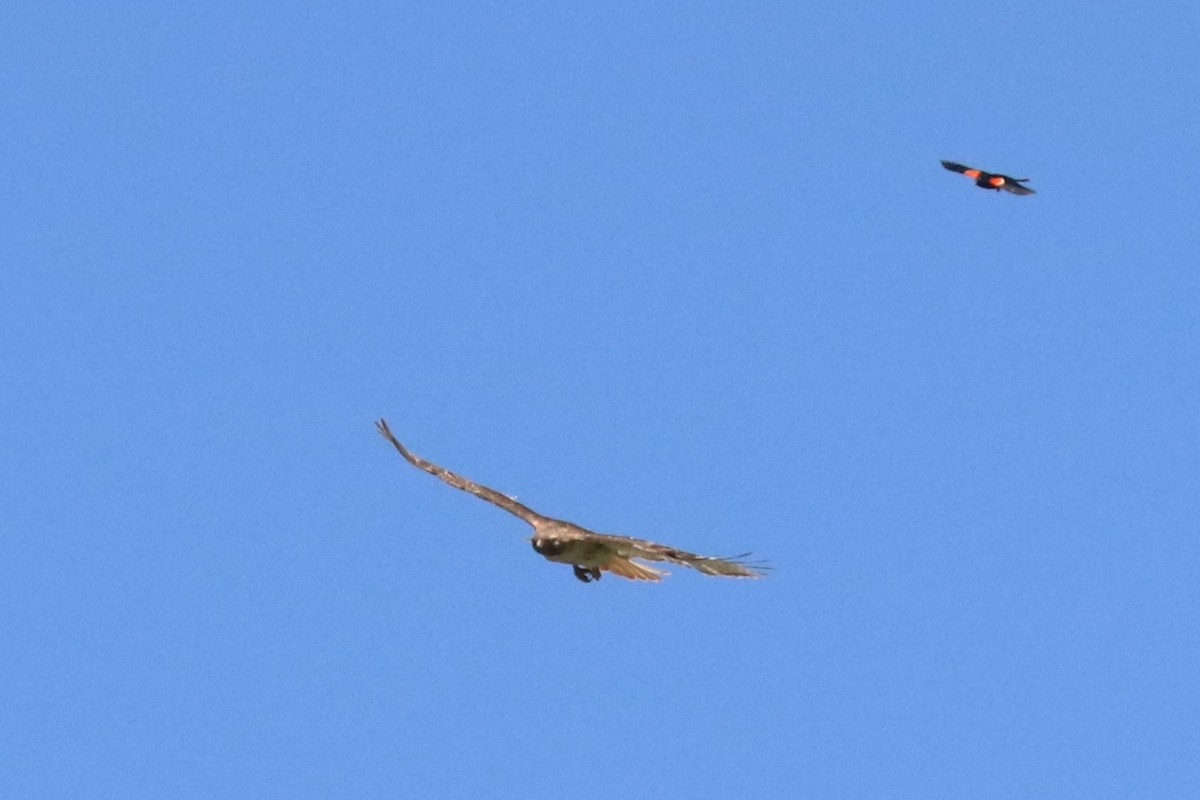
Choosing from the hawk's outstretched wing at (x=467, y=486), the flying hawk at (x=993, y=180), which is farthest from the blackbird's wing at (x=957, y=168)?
the hawk's outstretched wing at (x=467, y=486)

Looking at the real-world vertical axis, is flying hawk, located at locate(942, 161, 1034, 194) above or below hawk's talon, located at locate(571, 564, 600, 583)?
above

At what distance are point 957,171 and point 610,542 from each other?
22.6 meters

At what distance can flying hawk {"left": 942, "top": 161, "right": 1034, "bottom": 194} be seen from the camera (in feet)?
220

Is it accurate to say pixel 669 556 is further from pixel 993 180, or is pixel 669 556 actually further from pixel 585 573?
pixel 993 180

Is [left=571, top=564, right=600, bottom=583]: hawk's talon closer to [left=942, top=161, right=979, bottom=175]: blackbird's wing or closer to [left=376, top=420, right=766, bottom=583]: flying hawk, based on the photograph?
[left=376, top=420, right=766, bottom=583]: flying hawk

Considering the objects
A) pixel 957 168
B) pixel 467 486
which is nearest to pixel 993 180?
pixel 957 168

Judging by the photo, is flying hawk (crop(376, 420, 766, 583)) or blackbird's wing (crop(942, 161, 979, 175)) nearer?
flying hawk (crop(376, 420, 766, 583))

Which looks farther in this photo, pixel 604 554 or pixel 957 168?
pixel 957 168

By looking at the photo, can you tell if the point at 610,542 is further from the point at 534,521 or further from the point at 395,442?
the point at 395,442

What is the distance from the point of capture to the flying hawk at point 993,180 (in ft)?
220

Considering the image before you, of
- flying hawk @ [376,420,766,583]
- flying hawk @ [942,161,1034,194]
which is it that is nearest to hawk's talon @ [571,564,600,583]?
flying hawk @ [376,420,766,583]

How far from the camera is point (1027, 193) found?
66750 millimetres

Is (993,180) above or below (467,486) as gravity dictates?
above

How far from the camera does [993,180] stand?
222 ft
